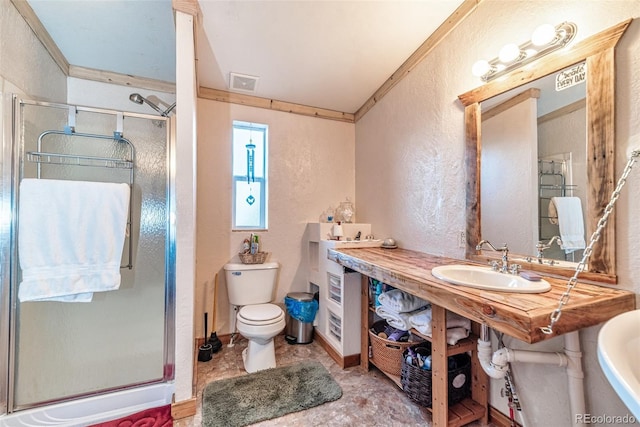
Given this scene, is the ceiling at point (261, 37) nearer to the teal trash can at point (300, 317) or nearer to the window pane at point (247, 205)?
the window pane at point (247, 205)

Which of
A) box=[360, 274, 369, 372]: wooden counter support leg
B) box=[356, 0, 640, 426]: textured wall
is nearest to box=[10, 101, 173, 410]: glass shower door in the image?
box=[360, 274, 369, 372]: wooden counter support leg

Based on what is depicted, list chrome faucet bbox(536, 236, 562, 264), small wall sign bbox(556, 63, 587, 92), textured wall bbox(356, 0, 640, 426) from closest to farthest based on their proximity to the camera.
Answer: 1. textured wall bbox(356, 0, 640, 426)
2. small wall sign bbox(556, 63, 587, 92)
3. chrome faucet bbox(536, 236, 562, 264)

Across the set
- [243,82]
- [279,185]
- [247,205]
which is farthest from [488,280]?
[243,82]

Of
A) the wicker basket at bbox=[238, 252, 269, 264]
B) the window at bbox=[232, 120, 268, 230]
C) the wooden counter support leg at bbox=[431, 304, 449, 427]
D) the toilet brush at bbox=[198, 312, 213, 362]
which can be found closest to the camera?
the wooden counter support leg at bbox=[431, 304, 449, 427]

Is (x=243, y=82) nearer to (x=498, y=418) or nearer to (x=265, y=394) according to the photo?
(x=265, y=394)

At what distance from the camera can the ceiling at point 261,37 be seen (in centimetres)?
159

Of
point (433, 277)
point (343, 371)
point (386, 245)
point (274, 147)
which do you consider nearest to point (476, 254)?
point (433, 277)

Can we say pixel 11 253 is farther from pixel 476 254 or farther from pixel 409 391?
pixel 476 254

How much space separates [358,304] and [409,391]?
65cm

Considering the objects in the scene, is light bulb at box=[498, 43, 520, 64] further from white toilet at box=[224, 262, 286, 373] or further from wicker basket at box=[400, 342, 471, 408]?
white toilet at box=[224, 262, 286, 373]

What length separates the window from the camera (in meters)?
2.60

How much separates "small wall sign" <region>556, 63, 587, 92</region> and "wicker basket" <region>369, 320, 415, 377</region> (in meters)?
1.58

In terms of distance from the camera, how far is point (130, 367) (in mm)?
1797

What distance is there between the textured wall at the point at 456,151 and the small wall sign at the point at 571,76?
0.34ft
